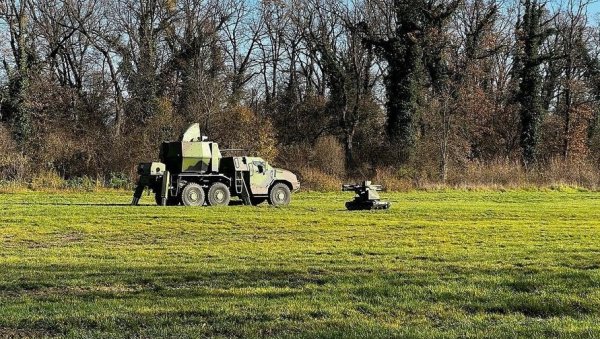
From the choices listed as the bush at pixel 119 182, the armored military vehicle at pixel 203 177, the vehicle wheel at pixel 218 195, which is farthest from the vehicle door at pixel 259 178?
the bush at pixel 119 182

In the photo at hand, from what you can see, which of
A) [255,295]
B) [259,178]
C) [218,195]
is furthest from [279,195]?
[255,295]

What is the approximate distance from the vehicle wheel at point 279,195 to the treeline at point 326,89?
13448 mm

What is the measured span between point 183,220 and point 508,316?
41.8ft

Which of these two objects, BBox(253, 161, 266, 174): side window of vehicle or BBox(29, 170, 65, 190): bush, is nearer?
BBox(253, 161, 266, 174): side window of vehicle

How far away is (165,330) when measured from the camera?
618cm

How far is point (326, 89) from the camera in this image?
54031 millimetres

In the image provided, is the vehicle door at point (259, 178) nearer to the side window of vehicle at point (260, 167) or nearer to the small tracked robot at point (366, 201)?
the side window of vehicle at point (260, 167)

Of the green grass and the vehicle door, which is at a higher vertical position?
the vehicle door

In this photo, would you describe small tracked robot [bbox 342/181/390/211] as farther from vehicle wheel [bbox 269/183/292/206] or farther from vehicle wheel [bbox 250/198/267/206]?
vehicle wheel [bbox 250/198/267/206]

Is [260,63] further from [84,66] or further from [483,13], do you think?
[483,13]

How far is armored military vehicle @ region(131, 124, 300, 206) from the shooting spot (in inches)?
976

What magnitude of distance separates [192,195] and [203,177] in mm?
895

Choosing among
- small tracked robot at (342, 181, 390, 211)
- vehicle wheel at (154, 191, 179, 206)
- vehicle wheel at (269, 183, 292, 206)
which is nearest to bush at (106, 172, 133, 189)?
vehicle wheel at (154, 191, 179, 206)

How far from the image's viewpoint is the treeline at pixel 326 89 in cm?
4256
